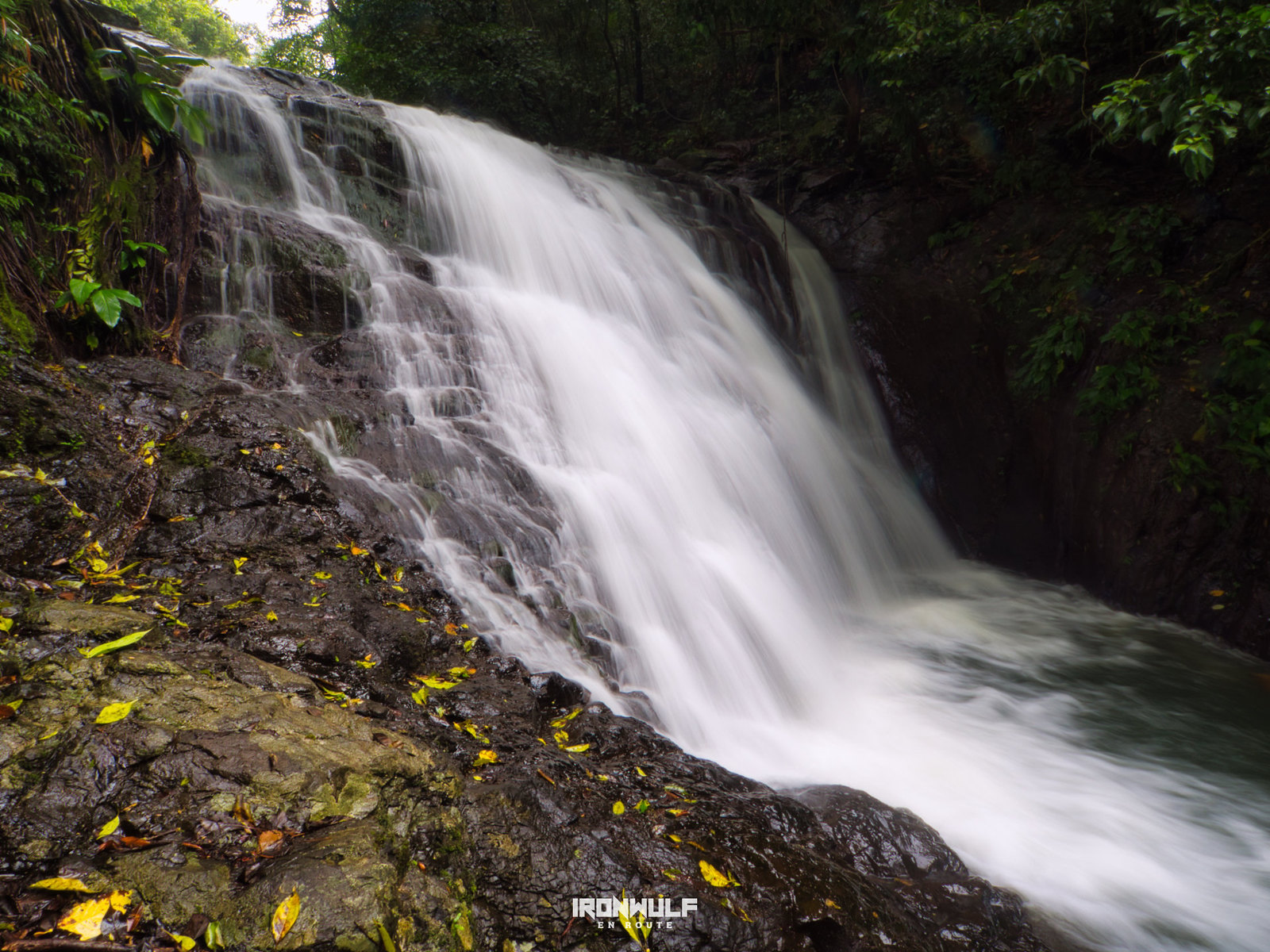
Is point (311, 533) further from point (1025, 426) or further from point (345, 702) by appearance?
point (1025, 426)

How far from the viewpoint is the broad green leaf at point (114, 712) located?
178 cm

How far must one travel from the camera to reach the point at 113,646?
6.79ft

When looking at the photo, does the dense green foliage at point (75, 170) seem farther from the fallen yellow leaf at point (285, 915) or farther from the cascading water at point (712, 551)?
the fallen yellow leaf at point (285, 915)

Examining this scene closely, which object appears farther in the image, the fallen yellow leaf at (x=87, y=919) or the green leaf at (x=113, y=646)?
the green leaf at (x=113, y=646)

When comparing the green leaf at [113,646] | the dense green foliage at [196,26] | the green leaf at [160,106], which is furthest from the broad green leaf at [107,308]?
the dense green foliage at [196,26]

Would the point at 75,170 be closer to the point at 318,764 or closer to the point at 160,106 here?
the point at 160,106

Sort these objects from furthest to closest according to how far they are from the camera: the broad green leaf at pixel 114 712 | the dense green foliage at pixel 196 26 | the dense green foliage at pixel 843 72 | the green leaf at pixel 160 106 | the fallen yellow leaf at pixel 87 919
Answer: the dense green foliage at pixel 196 26, the dense green foliage at pixel 843 72, the green leaf at pixel 160 106, the broad green leaf at pixel 114 712, the fallen yellow leaf at pixel 87 919

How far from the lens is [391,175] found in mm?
7352

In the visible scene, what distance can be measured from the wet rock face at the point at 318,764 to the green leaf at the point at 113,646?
0.03 meters

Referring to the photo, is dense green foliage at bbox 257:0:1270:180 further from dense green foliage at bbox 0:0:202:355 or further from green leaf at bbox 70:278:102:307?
dense green foliage at bbox 0:0:202:355

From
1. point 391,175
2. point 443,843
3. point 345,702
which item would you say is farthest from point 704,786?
point 391,175

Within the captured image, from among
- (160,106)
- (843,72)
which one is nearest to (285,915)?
(160,106)

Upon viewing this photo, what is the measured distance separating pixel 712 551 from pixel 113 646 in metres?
4.11

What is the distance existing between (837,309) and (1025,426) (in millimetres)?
3199
